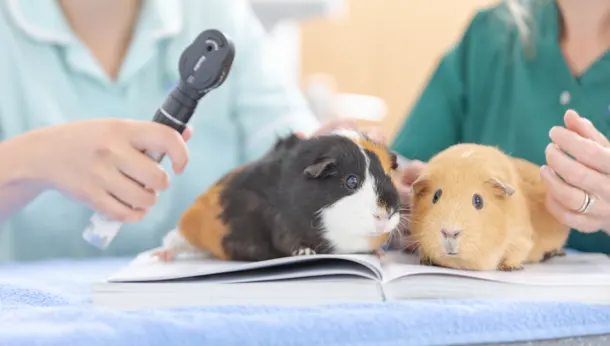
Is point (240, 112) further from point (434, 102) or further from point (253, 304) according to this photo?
point (253, 304)

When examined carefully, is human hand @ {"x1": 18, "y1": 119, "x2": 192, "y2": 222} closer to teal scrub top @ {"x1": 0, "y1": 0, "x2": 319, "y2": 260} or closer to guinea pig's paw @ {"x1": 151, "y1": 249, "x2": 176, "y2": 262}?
guinea pig's paw @ {"x1": 151, "y1": 249, "x2": 176, "y2": 262}

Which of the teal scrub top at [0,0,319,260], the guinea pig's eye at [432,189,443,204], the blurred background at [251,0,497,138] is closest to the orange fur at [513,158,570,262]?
the guinea pig's eye at [432,189,443,204]

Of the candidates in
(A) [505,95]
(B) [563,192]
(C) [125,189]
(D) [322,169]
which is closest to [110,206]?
(C) [125,189]

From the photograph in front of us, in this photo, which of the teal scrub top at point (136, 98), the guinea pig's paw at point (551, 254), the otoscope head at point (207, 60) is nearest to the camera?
the otoscope head at point (207, 60)

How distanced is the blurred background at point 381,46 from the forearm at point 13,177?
1803 mm

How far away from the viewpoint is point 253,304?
53cm

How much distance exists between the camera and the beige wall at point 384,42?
8.43ft

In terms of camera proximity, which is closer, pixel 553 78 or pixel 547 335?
pixel 547 335

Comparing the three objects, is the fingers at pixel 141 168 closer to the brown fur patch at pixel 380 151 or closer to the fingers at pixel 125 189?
the fingers at pixel 125 189

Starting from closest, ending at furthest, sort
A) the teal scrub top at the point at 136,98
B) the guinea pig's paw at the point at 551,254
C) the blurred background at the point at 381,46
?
the guinea pig's paw at the point at 551,254
the teal scrub top at the point at 136,98
the blurred background at the point at 381,46

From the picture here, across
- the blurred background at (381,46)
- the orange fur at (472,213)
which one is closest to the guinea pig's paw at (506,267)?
the orange fur at (472,213)

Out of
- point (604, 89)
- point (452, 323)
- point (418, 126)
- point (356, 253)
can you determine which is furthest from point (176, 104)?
point (604, 89)

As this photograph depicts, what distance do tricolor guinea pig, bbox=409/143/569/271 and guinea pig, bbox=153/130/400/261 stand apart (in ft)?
0.11

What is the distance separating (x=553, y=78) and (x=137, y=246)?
2.22 ft
